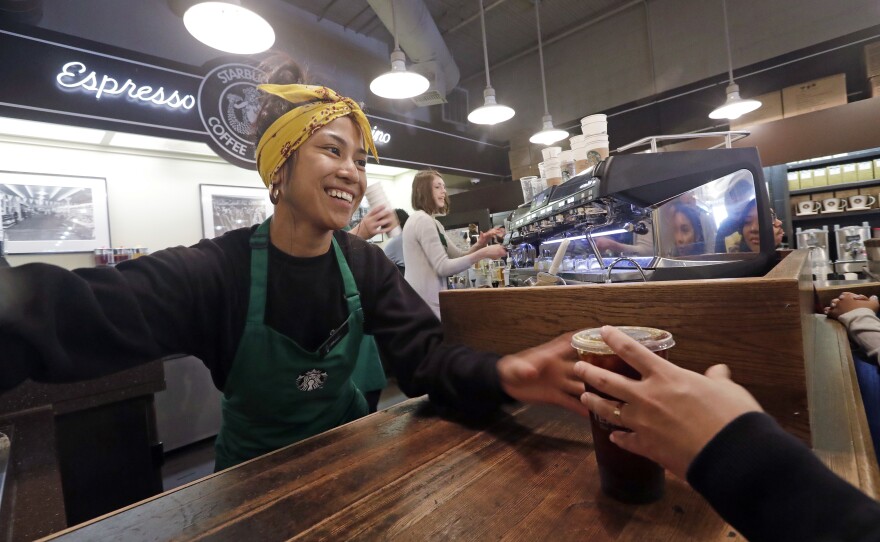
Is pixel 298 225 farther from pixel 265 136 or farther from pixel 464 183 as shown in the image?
pixel 464 183

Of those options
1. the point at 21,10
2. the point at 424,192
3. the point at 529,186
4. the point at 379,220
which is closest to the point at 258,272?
the point at 379,220

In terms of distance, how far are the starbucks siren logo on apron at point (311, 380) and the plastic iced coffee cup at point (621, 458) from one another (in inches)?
30.9

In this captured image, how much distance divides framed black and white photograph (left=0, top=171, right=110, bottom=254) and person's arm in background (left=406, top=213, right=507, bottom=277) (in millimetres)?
3005

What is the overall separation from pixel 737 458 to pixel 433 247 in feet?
7.78

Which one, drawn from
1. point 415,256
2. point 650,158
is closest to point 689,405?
point 650,158

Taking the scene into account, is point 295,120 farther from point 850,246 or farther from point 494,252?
point 850,246

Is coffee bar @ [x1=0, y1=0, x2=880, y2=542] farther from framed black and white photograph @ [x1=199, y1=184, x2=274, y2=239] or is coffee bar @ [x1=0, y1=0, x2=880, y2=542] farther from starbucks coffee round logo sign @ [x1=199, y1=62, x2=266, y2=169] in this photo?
framed black and white photograph @ [x1=199, y1=184, x2=274, y2=239]

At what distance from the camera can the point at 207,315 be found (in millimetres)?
1059

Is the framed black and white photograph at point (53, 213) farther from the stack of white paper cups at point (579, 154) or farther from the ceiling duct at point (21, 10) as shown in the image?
the stack of white paper cups at point (579, 154)

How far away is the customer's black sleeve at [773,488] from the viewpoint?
14.0 inches

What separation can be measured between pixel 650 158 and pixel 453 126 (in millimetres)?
5756

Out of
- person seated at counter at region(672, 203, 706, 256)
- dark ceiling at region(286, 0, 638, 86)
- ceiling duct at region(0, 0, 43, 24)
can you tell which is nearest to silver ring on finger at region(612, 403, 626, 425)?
person seated at counter at region(672, 203, 706, 256)

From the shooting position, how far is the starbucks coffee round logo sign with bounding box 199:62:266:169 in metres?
3.45

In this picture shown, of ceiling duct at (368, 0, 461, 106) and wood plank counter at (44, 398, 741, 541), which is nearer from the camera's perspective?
wood plank counter at (44, 398, 741, 541)
